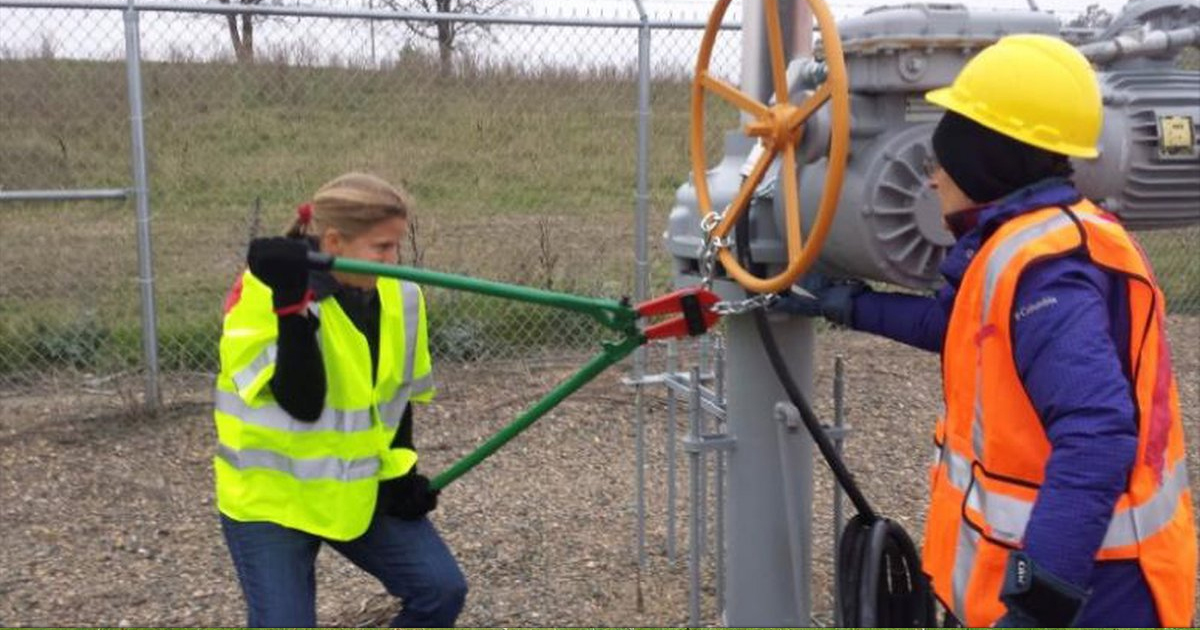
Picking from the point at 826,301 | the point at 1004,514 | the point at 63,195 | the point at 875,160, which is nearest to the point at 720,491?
the point at 826,301

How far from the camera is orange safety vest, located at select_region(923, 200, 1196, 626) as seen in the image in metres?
2.05

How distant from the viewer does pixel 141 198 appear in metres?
5.76

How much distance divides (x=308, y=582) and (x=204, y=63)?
3.82 meters

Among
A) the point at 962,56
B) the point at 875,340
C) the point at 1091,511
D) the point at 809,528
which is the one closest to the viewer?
the point at 1091,511

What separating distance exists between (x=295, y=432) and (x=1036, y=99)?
5.06ft

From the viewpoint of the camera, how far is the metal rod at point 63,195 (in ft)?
18.0

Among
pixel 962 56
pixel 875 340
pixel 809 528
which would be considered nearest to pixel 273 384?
pixel 809 528

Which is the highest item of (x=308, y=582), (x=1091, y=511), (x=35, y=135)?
(x=35, y=135)

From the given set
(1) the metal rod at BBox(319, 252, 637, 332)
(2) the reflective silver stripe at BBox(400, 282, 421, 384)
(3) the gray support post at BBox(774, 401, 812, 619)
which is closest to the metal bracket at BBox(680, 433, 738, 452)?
(3) the gray support post at BBox(774, 401, 812, 619)

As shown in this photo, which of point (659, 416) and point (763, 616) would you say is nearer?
point (763, 616)

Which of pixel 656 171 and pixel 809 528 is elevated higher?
pixel 656 171

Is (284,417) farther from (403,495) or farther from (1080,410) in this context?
(1080,410)

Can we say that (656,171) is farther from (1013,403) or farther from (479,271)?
(1013,403)

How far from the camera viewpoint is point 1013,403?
6.79 feet
